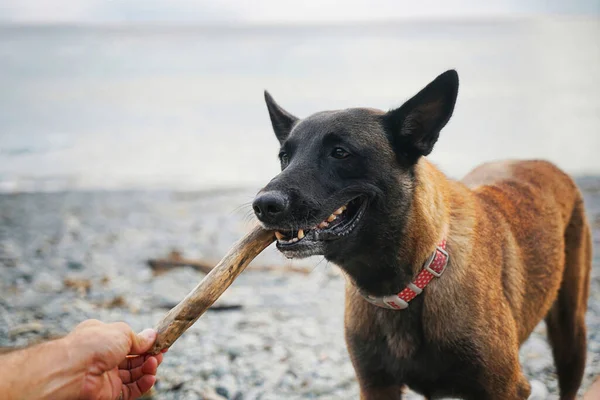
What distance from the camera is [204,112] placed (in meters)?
20.7

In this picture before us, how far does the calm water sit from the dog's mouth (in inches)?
363

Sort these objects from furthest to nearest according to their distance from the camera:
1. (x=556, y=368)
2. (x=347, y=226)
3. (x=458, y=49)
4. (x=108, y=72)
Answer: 1. (x=458, y=49)
2. (x=108, y=72)
3. (x=556, y=368)
4. (x=347, y=226)

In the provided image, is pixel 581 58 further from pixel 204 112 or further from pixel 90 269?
pixel 90 269

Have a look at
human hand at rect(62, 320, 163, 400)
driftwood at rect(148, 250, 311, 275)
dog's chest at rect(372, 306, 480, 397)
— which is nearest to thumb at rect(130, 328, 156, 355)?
human hand at rect(62, 320, 163, 400)

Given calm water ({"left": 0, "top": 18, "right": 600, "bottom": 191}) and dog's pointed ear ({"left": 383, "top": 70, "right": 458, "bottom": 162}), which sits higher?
dog's pointed ear ({"left": 383, "top": 70, "right": 458, "bottom": 162})

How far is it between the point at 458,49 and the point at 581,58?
8.71 m

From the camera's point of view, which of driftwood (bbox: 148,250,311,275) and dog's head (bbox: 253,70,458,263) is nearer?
dog's head (bbox: 253,70,458,263)

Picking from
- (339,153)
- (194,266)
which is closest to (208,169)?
(194,266)

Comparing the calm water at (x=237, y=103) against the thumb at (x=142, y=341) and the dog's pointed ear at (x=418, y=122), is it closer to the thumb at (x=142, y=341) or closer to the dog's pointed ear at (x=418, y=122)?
the dog's pointed ear at (x=418, y=122)

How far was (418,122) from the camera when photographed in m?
3.46

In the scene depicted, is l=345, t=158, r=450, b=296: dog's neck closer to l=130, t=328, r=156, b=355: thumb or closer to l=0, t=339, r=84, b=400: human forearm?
l=130, t=328, r=156, b=355: thumb

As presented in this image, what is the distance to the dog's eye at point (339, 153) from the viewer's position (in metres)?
3.40

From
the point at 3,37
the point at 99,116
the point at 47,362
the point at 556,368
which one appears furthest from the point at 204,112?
the point at 3,37

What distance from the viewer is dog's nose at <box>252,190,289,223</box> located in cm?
309
